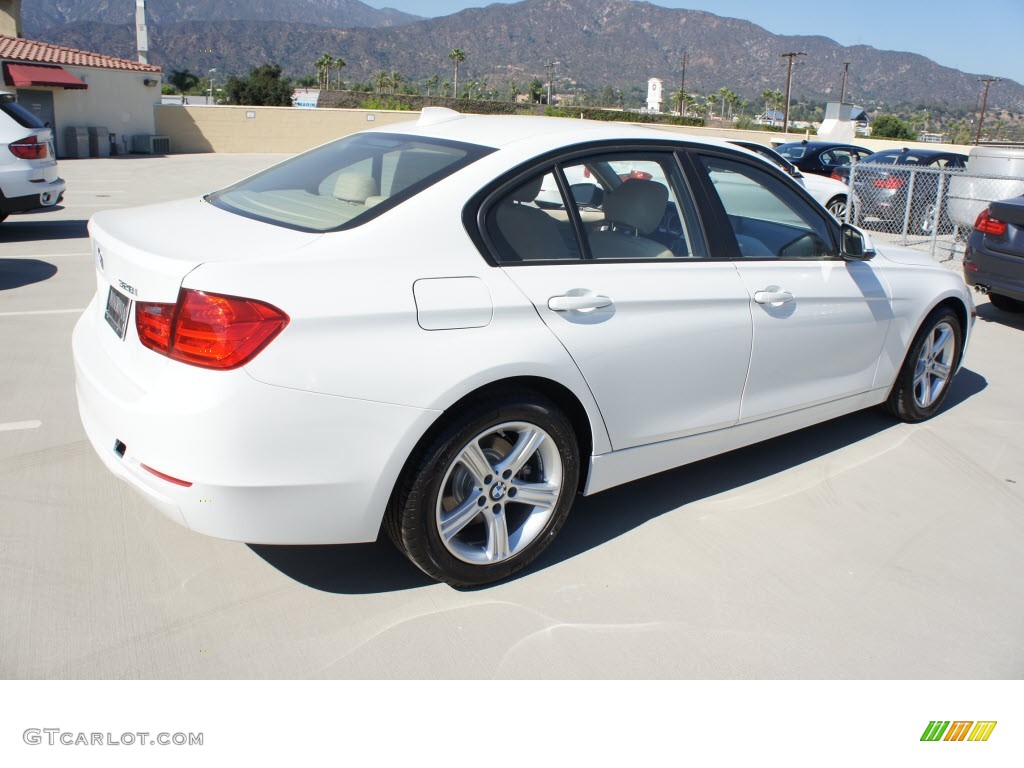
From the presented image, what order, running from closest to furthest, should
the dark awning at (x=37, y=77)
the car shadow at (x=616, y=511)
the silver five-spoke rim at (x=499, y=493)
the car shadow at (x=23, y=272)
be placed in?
the silver five-spoke rim at (x=499, y=493), the car shadow at (x=616, y=511), the car shadow at (x=23, y=272), the dark awning at (x=37, y=77)

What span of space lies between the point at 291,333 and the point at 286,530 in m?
0.63

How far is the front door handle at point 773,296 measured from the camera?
12.2ft

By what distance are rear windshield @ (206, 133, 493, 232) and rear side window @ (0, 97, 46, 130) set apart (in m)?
7.88

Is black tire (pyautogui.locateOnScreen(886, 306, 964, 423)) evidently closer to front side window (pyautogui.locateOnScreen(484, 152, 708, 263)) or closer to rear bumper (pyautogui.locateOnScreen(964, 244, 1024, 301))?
front side window (pyautogui.locateOnScreen(484, 152, 708, 263))

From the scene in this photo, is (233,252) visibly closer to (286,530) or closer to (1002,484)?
(286,530)

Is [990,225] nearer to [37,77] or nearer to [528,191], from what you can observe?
[528,191]

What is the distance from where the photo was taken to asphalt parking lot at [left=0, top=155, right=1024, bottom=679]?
2.79 m

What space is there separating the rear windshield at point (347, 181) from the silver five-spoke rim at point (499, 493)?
0.90 metres

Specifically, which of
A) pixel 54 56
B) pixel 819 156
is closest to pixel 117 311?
pixel 819 156

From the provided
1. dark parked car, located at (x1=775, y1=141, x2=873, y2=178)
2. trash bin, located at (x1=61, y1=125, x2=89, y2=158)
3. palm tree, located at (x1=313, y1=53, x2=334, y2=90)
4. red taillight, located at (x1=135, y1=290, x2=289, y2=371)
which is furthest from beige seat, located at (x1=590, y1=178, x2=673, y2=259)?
palm tree, located at (x1=313, y1=53, x2=334, y2=90)

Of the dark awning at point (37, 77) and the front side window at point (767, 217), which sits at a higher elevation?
the dark awning at point (37, 77)

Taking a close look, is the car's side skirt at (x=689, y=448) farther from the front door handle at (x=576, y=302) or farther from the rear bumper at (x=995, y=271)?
the rear bumper at (x=995, y=271)


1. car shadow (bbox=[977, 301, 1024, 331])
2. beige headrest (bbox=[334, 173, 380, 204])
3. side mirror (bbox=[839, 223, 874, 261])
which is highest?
beige headrest (bbox=[334, 173, 380, 204])

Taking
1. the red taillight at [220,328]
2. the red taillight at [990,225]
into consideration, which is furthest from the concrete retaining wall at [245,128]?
the red taillight at [220,328]
